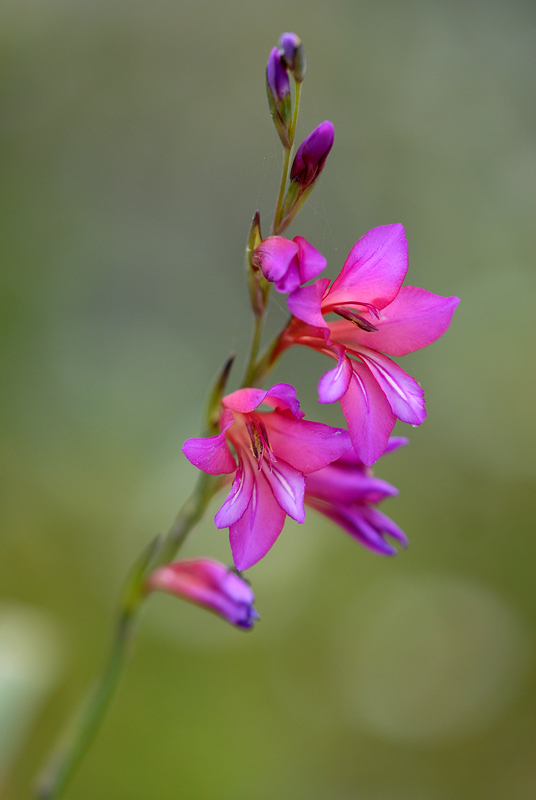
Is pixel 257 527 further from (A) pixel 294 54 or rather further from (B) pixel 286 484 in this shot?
(A) pixel 294 54

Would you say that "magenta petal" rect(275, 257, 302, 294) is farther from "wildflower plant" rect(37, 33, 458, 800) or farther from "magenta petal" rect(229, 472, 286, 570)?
"magenta petal" rect(229, 472, 286, 570)

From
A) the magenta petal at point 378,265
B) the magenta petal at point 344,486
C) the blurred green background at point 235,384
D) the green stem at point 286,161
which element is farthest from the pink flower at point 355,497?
the blurred green background at point 235,384

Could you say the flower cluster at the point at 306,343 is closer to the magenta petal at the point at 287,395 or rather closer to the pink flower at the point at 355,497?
the magenta petal at the point at 287,395

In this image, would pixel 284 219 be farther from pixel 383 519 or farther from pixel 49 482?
pixel 49 482

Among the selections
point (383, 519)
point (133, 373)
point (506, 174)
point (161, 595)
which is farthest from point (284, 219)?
point (506, 174)

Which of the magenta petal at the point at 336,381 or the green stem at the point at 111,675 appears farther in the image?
the green stem at the point at 111,675

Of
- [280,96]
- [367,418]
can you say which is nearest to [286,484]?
[367,418]

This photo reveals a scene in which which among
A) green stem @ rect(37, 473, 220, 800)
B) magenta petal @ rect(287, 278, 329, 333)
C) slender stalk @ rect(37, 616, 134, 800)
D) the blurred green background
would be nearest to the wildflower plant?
magenta petal @ rect(287, 278, 329, 333)
